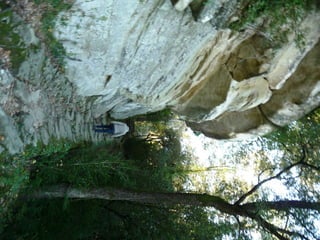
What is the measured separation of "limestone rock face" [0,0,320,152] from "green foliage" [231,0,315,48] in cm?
14

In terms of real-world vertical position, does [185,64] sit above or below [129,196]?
above

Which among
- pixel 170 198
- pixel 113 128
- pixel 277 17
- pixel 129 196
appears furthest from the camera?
pixel 113 128

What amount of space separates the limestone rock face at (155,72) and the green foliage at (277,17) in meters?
0.14

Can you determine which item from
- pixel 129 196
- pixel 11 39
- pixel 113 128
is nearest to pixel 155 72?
pixel 113 128

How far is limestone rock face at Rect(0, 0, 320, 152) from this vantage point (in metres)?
4.95

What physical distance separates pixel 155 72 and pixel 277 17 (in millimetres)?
1968

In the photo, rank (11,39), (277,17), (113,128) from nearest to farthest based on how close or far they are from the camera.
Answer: (11,39), (277,17), (113,128)

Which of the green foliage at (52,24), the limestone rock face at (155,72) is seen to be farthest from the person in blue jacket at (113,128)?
the green foliage at (52,24)

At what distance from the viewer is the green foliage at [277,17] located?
5.03 meters

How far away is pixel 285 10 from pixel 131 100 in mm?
3236

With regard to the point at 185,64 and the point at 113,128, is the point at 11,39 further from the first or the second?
the point at 113,128

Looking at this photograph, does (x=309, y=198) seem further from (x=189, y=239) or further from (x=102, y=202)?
(x=102, y=202)

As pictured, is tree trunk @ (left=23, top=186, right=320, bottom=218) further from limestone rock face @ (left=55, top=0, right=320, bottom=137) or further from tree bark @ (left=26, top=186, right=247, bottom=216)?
limestone rock face @ (left=55, top=0, right=320, bottom=137)

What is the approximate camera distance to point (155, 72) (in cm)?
633
